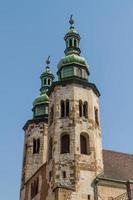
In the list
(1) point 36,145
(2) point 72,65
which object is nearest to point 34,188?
(1) point 36,145

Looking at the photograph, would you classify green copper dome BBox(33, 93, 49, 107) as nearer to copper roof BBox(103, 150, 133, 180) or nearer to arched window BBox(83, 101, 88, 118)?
copper roof BBox(103, 150, 133, 180)

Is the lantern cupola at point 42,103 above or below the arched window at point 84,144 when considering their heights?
above

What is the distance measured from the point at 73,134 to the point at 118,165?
5.45 m

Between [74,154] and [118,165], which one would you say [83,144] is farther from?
[118,165]

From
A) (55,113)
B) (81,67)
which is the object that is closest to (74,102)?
(55,113)

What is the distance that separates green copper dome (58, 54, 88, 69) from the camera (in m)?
38.1

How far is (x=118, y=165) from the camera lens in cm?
3566

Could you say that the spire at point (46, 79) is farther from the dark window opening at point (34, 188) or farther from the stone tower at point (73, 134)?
the dark window opening at point (34, 188)

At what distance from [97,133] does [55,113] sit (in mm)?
3845

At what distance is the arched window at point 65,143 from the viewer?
32.8 meters

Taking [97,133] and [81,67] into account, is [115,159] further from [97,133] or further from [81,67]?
[81,67]

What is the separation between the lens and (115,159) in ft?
121

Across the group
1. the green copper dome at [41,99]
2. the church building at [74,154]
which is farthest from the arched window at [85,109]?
the green copper dome at [41,99]

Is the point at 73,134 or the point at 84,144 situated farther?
the point at 84,144
